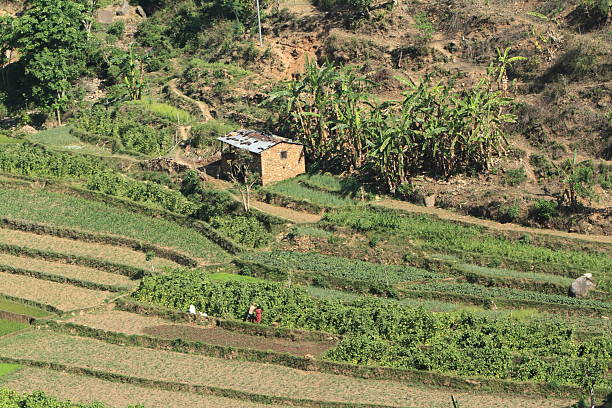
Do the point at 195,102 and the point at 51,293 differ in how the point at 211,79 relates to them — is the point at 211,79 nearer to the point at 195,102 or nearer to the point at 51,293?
the point at 195,102

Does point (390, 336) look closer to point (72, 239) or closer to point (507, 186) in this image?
point (507, 186)

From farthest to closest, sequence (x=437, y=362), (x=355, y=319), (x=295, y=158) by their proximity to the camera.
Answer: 1. (x=295, y=158)
2. (x=355, y=319)
3. (x=437, y=362)

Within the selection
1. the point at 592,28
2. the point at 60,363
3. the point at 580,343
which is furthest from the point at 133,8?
the point at 580,343

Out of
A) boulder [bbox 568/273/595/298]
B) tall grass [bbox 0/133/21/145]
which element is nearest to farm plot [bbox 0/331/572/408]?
boulder [bbox 568/273/595/298]

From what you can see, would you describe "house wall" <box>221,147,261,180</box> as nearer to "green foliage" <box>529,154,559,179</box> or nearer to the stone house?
the stone house

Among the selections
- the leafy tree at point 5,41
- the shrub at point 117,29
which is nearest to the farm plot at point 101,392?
the leafy tree at point 5,41
